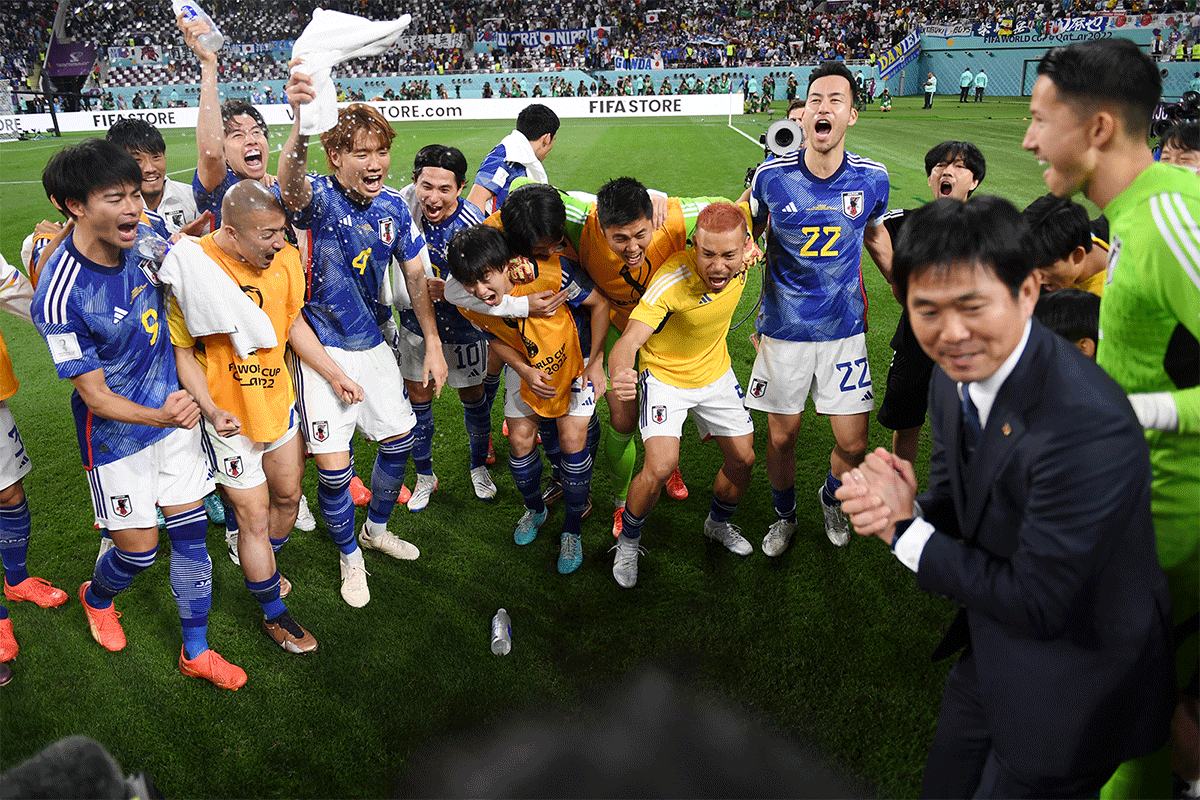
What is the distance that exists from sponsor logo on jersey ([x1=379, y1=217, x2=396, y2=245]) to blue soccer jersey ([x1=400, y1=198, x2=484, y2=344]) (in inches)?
23.3

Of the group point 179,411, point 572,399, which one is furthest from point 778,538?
point 179,411

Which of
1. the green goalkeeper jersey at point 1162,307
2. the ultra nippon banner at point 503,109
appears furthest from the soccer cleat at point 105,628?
the ultra nippon banner at point 503,109

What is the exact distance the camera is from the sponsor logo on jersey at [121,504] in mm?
2904

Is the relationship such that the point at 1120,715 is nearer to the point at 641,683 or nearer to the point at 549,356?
the point at 641,683

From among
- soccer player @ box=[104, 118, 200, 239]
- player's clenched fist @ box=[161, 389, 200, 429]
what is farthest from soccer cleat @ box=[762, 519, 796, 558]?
soccer player @ box=[104, 118, 200, 239]

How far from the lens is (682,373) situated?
370 centimetres

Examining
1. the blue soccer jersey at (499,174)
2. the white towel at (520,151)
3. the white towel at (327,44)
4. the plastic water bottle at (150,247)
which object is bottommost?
the plastic water bottle at (150,247)

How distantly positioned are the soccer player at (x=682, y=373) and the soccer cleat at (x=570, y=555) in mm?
Answer: 215

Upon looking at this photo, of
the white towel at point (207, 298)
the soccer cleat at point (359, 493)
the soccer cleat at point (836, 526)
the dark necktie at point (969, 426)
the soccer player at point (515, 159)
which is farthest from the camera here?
the soccer player at point (515, 159)

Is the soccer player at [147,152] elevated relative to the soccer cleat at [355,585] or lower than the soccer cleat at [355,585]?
elevated

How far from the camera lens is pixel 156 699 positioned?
3.17m

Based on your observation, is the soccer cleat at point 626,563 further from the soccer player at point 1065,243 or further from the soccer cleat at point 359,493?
the soccer player at point 1065,243

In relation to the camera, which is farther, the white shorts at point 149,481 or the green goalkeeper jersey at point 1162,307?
the white shorts at point 149,481

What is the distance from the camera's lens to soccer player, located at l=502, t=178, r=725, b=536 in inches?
129
